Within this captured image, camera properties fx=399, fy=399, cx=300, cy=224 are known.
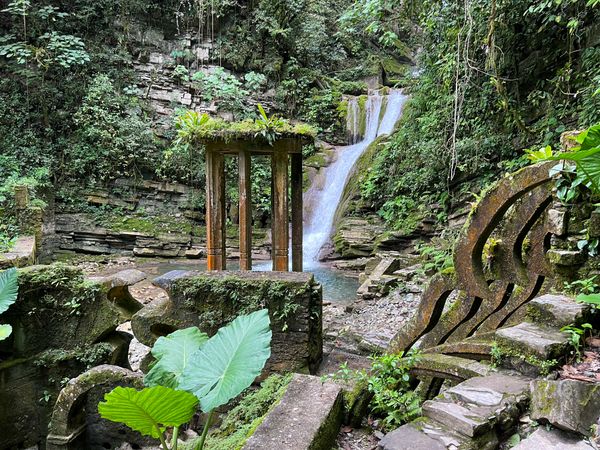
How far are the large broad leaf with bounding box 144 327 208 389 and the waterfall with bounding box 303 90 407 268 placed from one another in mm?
8557

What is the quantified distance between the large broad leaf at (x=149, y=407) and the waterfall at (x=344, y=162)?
9.13m

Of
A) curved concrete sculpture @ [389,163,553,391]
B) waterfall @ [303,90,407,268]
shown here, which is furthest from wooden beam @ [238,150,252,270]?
waterfall @ [303,90,407,268]

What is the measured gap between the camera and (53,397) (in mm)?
4238

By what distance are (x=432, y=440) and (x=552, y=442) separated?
443 mm

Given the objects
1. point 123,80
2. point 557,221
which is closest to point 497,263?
point 557,221

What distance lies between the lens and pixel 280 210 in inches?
227

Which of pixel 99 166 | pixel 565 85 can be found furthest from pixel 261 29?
pixel 565 85

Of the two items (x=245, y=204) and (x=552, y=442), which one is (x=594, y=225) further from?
(x=245, y=204)

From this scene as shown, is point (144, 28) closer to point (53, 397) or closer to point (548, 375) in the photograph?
point (53, 397)

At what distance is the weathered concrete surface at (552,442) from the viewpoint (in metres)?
1.45

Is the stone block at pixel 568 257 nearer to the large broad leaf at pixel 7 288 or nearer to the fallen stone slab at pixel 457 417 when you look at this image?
the fallen stone slab at pixel 457 417

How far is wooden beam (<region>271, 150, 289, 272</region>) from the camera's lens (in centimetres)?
570

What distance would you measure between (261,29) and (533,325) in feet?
51.0

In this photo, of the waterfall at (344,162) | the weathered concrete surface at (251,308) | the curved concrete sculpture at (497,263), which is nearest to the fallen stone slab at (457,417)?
the curved concrete sculpture at (497,263)
